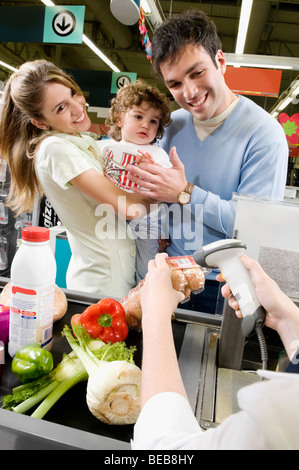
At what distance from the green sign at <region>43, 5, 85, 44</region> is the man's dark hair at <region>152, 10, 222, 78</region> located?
7.86 feet

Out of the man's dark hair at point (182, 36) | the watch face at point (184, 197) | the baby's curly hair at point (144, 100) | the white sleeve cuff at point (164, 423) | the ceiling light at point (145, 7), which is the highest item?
the ceiling light at point (145, 7)

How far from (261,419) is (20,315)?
0.77m

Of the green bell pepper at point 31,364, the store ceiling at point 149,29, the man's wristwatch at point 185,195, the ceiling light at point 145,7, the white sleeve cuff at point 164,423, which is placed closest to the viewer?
the white sleeve cuff at point 164,423

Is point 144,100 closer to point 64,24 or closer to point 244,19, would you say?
point 64,24

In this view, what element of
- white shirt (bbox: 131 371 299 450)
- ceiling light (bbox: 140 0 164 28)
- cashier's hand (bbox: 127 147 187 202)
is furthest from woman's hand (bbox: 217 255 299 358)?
ceiling light (bbox: 140 0 164 28)

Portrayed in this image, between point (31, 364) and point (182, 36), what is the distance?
1595 millimetres

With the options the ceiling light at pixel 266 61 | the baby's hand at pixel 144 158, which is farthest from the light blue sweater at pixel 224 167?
the ceiling light at pixel 266 61

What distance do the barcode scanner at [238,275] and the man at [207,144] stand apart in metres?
0.78

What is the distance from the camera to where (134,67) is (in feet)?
57.2

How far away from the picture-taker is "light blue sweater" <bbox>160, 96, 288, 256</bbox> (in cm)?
177

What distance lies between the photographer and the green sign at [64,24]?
3.78m

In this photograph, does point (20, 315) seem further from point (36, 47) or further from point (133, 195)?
point (36, 47)

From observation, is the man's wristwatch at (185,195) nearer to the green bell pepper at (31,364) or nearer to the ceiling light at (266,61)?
the green bell pepper at (31,364)

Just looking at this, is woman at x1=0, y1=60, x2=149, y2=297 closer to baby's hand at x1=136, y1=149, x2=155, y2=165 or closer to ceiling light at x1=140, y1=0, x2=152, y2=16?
baby's hand at x1=136, y1=149, x2=155, y2=165
